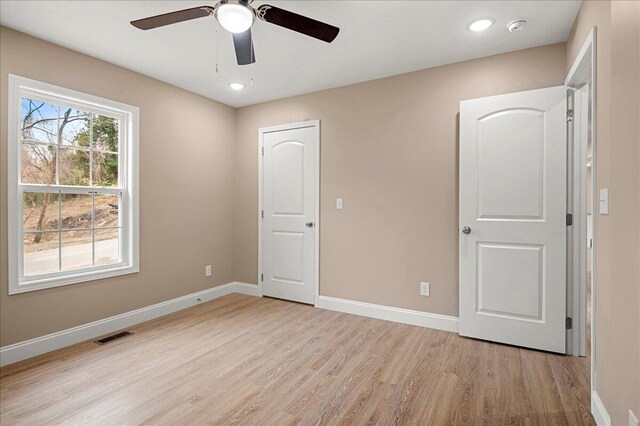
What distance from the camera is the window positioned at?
2607 mm

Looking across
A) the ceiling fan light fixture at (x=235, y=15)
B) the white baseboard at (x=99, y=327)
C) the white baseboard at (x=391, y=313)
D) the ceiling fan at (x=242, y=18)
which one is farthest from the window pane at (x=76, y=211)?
the white baseboard at (x=391, y=313)

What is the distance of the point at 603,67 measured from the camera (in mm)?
1789

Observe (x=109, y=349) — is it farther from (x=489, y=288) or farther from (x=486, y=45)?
(x=486, y=45)

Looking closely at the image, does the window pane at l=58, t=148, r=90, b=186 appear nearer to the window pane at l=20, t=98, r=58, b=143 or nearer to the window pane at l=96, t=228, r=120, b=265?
the window pane at l=20, t=98, r=58, b=143

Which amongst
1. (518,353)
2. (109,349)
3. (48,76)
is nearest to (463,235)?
(518,353)

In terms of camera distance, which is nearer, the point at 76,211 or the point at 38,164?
the point at 38,164

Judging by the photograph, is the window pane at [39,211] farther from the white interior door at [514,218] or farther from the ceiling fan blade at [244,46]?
the white interior door at [514,218]

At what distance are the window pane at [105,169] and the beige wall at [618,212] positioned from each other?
12.7 ft

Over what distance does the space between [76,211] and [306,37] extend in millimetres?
2541

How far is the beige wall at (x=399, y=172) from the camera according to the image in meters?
3.08

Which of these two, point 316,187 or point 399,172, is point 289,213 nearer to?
point 316,187

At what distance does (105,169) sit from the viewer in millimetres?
3236

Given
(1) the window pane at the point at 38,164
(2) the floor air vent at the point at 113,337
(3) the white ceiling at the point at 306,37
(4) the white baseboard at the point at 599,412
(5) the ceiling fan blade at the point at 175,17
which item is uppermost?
(3) the white ceiling at the point at 306,37

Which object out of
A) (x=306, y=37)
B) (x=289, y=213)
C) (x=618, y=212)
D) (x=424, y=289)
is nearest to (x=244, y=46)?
(x=306, y=37)
